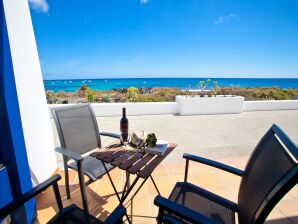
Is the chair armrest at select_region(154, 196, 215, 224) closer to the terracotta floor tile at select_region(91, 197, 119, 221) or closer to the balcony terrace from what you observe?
the balcony terrace

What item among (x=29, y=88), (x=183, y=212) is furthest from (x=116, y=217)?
(x=29, y=88)

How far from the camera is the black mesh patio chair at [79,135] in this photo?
1.63 metres

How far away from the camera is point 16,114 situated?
1266 mm

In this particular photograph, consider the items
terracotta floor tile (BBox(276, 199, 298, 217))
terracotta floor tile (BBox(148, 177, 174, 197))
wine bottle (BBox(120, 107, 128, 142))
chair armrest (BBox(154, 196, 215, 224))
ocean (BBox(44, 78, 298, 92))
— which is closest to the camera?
chair armrest (BBox(154, 196, 215, 224))

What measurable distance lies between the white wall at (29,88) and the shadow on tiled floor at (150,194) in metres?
0.42

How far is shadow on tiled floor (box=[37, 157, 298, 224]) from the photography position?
1630 millimetres

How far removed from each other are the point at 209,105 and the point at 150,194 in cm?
528

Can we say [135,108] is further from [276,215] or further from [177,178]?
[276,215]

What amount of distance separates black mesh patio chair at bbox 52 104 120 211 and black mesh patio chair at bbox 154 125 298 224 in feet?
2.82

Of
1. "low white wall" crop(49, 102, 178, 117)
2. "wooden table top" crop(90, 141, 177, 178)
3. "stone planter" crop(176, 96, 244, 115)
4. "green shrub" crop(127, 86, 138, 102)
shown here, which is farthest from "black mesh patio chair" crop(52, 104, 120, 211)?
"green shrub" crop(127, 86, 138, 102)

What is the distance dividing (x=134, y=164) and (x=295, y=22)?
53.9 feet

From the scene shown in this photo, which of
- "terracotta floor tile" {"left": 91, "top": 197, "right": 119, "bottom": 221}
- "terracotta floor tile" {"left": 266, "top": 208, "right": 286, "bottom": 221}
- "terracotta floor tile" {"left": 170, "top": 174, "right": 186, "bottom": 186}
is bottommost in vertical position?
"terracotta floor tile" {"left": 266, "top": 208, "right": 286, "bottom": 221}

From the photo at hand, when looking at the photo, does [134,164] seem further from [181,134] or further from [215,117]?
[215,117]

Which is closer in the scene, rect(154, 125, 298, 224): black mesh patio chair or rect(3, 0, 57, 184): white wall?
rect(154, 125, 298, 224): black mesh patio chair
